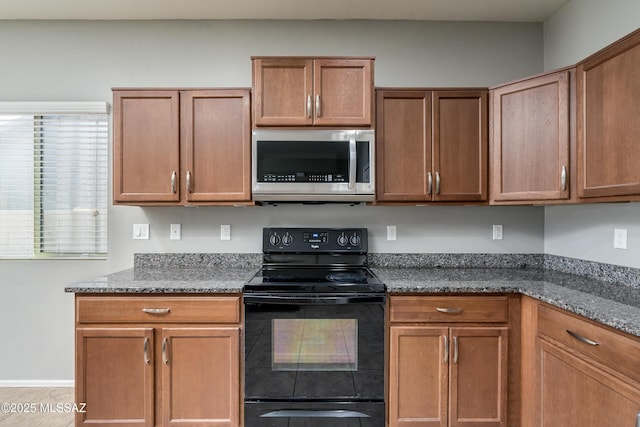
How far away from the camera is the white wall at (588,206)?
6.48 feet

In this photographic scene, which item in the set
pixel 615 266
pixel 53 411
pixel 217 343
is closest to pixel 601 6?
pixel 615 266

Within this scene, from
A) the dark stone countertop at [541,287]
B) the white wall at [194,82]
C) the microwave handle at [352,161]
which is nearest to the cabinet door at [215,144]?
the white wall at [194,82]

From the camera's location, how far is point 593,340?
1439 millimetres

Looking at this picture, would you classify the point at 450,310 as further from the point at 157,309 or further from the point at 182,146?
the point at 182,146

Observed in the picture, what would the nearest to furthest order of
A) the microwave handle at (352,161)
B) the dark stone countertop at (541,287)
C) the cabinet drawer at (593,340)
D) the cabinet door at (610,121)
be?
1. the cabinet drawer at (593,340)
2. the dark stone countertop at (541,287)
3. the cabinet door at (610,121)
4. the microwave handle at (352,161)

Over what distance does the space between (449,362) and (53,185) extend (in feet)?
9.58

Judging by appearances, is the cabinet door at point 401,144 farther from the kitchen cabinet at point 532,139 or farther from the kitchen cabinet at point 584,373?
the kitchen cabinet at point 584,373

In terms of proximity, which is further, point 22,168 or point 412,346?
point 22,168

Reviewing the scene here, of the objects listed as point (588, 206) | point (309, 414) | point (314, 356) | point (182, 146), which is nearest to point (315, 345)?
point (314, 356)

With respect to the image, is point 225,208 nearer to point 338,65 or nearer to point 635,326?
point 338,65

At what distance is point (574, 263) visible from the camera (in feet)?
7.72

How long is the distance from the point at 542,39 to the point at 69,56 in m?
3.46

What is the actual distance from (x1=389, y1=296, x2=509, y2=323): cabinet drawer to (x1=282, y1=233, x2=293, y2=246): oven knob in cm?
88

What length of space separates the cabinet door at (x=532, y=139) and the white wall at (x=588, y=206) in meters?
0.37
